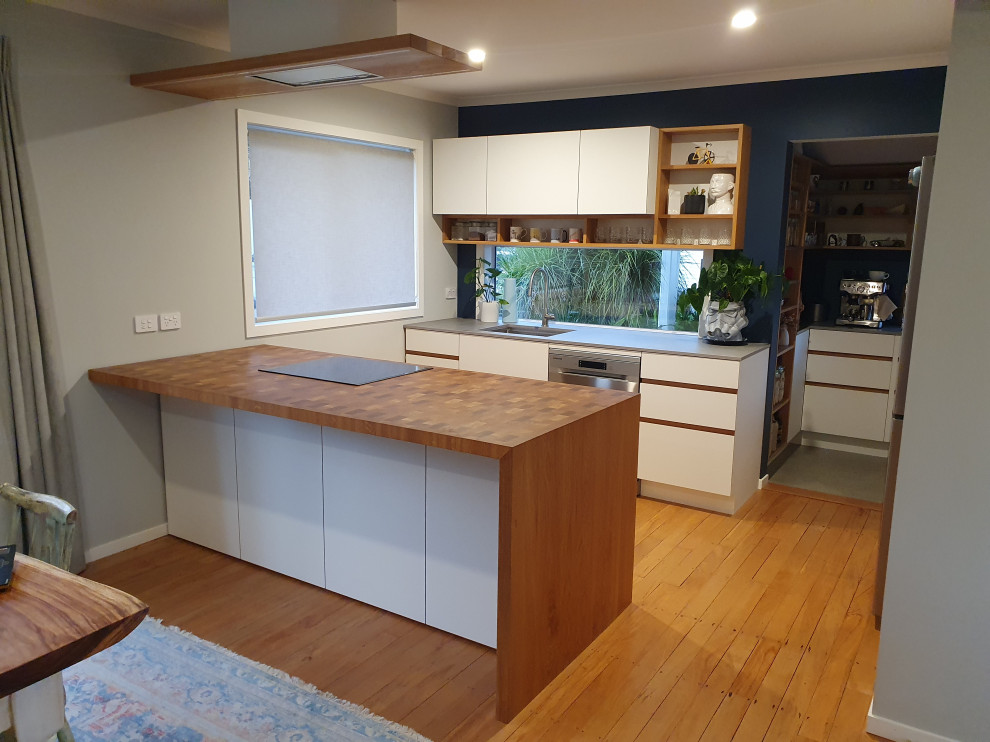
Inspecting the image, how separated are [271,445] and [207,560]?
0.72 metres

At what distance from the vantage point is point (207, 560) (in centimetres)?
338

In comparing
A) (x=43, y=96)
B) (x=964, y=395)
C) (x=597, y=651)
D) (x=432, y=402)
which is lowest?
(x=597, y=651)

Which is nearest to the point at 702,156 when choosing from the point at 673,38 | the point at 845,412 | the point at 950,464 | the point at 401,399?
the point at 673,38

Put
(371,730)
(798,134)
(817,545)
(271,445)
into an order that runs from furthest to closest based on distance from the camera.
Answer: (798,134)
(817,545)
(271,445)
(371,730)

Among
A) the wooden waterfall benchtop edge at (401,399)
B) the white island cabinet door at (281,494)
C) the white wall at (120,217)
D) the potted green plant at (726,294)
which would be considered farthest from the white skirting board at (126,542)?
the potted green plant at (726,294)

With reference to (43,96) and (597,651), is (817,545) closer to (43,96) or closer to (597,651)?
(597,651)

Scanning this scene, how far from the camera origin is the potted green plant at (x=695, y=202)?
14.1 ft

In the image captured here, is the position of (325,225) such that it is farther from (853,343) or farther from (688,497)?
(853,343)

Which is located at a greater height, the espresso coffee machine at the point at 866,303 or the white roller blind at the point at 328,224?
the white roller blind at the point at 328,224

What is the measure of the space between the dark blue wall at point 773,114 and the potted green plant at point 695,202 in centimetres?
27

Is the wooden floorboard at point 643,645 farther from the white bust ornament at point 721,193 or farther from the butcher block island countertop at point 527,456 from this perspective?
the white bust ornament at point 721,193

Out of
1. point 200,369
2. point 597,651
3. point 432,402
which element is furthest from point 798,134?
point 200,369

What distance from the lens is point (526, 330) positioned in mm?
4910

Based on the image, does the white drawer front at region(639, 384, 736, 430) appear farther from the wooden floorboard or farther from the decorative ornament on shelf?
the decorative ornament on shelf
